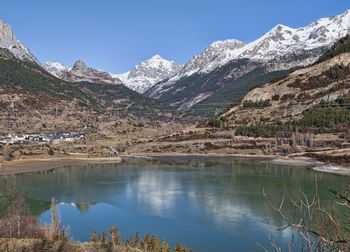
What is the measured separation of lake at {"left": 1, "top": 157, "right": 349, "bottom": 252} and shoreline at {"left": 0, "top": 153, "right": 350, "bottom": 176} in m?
6.49

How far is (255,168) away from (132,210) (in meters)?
57.6

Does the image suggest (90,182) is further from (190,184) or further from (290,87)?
(290,87)

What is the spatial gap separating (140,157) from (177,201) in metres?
86.3

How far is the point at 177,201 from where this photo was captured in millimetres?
56906

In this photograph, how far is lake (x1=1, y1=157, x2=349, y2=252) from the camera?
38844 millimetres

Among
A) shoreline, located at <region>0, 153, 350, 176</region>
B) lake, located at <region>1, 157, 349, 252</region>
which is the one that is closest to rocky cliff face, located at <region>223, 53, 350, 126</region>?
shoreline, located at <region>0, 153, 350, 176</region>

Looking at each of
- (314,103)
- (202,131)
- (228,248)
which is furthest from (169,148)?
(228,248)

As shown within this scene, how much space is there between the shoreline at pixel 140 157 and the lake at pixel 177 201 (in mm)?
6485

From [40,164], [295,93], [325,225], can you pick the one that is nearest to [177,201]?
[325,225]

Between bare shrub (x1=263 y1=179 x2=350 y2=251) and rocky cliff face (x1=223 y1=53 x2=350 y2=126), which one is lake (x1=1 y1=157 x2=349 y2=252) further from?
rocky cliff face (x1=223 y1=53 x2=350 y2=126)

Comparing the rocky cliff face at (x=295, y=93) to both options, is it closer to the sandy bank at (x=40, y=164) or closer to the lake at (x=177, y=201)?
the sandy bank at (x=40, y=164)

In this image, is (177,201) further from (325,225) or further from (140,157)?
(140,157)

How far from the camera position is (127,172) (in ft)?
317

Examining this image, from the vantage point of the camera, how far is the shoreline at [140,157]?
9231 cm
